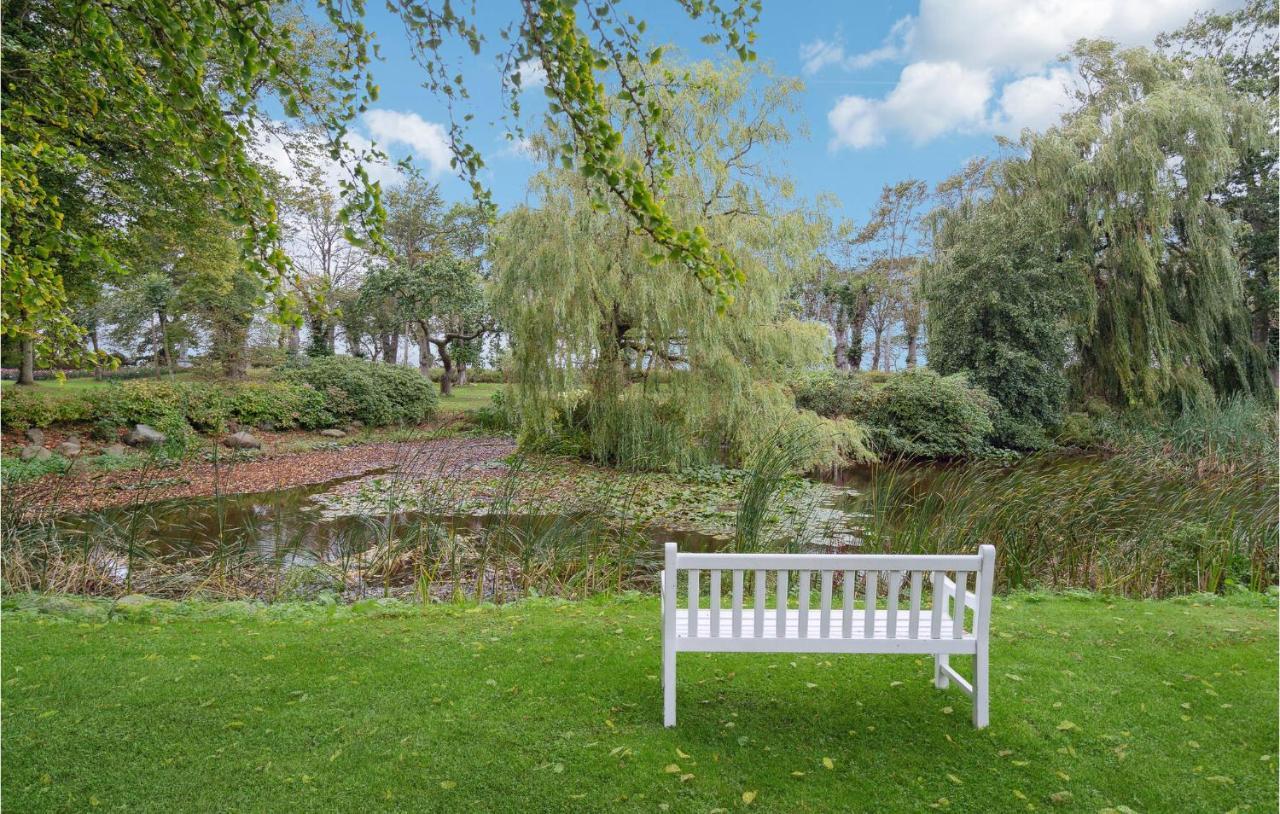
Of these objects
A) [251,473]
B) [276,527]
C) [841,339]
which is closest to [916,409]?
[251,473]

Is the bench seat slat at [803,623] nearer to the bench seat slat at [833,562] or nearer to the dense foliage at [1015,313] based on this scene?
the bench seat slat at [833,562]

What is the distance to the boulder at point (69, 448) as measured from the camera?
9.55 m

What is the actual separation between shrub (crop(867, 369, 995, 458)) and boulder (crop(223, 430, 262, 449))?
10577 mm

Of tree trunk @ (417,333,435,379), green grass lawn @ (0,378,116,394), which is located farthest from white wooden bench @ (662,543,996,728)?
tree trunk @ (417,333,435,379)

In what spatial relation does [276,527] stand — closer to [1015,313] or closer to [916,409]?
[916,409]

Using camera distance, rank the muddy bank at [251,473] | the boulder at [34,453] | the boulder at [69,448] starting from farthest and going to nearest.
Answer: the boulder at [69,448]
the boulder at [34,453]
the muddy bank at [251,473]

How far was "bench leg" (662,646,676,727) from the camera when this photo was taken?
2354 mm

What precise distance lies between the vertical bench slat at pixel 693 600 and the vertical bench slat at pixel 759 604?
193 mm

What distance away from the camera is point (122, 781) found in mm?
2008

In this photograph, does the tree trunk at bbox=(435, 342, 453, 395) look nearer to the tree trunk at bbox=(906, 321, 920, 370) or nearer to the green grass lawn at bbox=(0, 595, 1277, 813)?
the tree trunk at bbox=(906, 321, 920, 370)

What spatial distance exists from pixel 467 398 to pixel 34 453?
37.6 ft

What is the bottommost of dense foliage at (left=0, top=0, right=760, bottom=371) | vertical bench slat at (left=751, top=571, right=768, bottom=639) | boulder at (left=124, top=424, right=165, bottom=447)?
boulder at (left=124, top=424, right=165, bottom=447)

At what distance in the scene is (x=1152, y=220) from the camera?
13133mm

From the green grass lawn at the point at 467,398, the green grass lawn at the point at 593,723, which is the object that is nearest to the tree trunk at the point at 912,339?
the green grass lawn at the point at 467,398
